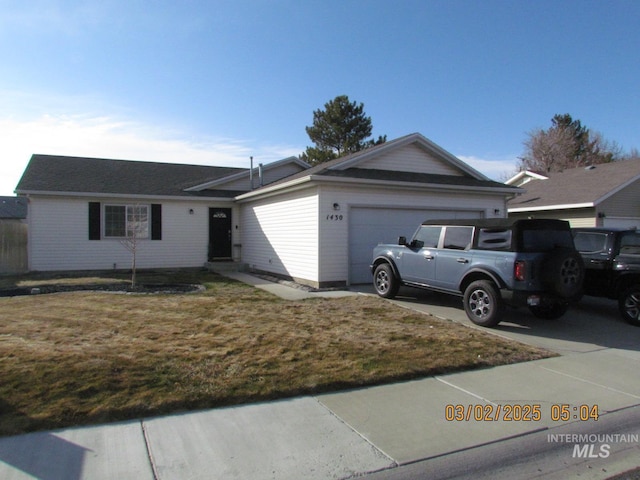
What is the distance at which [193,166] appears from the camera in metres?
21.4

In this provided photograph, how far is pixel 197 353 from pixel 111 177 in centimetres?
1393

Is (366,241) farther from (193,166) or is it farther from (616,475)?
(193,166)

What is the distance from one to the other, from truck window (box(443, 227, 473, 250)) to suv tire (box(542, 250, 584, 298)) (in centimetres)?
144

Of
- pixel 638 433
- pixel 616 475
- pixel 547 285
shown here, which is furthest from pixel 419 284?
pixel 616 475

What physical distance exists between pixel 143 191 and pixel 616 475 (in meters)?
16.3

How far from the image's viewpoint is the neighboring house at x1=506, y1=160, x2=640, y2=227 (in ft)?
61.1

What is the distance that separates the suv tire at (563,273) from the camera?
24.1 feet

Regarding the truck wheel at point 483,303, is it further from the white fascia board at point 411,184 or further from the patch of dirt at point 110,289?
the patch of dirt at point 110,289

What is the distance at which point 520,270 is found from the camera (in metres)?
7.29

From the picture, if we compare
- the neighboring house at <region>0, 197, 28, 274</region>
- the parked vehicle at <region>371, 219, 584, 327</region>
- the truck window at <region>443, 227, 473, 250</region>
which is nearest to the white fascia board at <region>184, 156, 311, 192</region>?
the neighboring house at <region>0, 197, 28, 274</region>

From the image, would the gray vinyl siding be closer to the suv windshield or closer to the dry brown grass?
the suv windshield

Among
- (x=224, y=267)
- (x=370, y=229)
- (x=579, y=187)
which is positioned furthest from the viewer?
(x=579, y=187)

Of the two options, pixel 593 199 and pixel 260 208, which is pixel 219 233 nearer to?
pixel 260 208

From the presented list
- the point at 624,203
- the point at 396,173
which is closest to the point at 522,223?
the point at 396,173
